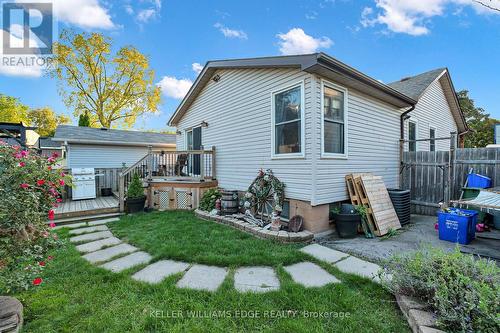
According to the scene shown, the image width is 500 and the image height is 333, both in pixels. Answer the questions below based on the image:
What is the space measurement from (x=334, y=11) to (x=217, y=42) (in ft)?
16.0

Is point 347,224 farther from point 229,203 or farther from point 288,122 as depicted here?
point 229,203

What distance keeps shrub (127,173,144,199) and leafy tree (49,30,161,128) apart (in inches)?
632

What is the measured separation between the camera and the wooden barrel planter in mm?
5832

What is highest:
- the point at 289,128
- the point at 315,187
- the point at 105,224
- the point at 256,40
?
the point at 256,40

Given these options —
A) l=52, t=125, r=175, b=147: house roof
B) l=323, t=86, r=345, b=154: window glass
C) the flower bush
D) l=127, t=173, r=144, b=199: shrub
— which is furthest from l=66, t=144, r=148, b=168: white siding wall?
l=323, t=86, r=345, b=154: window glass

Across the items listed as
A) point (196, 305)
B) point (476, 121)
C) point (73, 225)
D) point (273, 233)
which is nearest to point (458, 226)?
point (273, 233)

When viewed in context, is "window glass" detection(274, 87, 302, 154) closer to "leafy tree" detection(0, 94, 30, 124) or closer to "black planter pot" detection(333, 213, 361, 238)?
"black planter pot" detection(333, 213, 361, 238)

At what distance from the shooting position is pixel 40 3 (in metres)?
7.47

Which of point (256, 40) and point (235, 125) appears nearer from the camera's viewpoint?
point (235, 125)

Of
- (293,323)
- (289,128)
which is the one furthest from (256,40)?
(293,323)

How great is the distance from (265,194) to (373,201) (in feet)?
7.62

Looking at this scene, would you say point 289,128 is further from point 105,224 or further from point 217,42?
point 217,42

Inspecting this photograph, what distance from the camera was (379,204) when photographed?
499cm

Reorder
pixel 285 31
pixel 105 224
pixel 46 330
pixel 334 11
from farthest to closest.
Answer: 1. pixel 285 31
2. pixel 334 11
3. pixel 105 224
4. pixel 46 330
